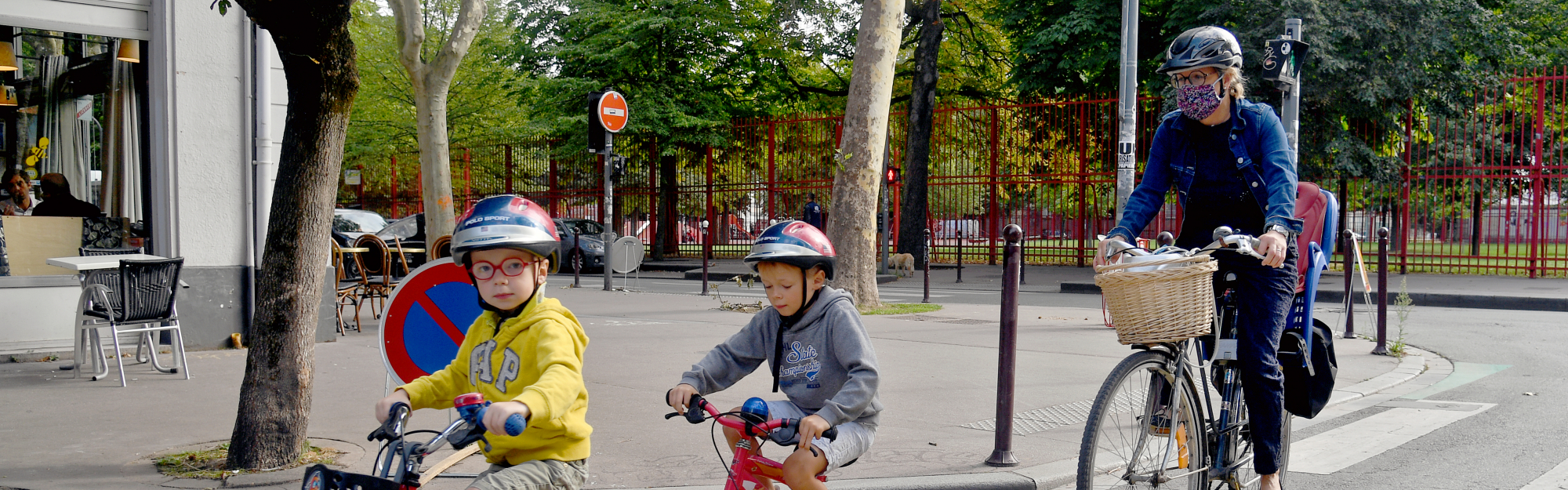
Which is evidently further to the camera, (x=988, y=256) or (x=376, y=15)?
(x=376, y=15)

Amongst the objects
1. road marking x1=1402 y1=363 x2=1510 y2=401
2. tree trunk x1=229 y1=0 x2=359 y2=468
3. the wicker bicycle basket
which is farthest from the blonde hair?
road marking x1=1402 y1=363 x2=1510 y2=401

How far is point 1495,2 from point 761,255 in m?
22.3

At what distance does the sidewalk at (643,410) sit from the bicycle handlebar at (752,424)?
5.41 ft

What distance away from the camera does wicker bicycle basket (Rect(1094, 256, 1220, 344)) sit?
3158 millimetres

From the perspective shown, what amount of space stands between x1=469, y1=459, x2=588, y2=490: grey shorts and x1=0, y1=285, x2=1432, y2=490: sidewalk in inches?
65.0

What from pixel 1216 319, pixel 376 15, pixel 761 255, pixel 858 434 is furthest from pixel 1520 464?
pixel 376 15

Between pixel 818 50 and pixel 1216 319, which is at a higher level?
pixel 818 50

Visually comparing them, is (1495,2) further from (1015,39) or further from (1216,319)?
(1216,319)

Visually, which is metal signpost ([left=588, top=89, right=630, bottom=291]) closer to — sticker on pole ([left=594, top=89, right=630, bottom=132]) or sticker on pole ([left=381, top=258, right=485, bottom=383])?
sticker on pole ([left=594, top=89, right=630, bottom=132])

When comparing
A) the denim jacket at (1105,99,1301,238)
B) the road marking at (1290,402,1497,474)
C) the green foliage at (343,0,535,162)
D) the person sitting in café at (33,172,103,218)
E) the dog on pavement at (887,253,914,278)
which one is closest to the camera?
the denim jacket at (1105,99,1301,238)

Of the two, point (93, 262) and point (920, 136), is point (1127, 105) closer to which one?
point (93, 262)

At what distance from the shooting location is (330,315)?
30.0ft

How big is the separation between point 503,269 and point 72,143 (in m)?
8.28

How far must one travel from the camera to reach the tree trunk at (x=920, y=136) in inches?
863
